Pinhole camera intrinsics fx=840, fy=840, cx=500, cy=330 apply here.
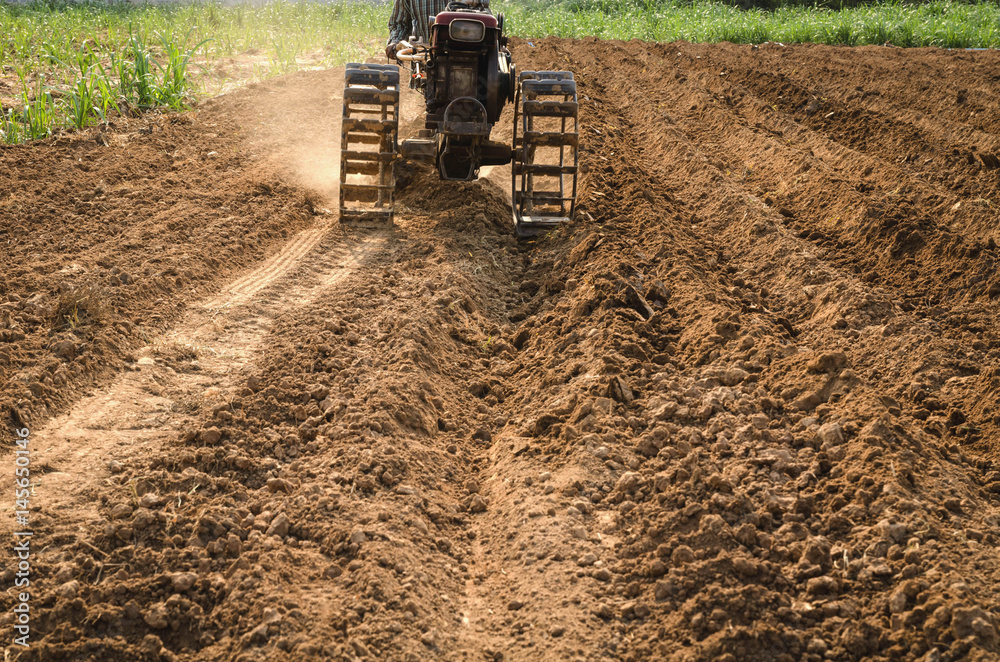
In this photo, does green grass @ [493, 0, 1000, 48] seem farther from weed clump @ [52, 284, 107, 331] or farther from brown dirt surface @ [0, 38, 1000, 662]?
weed clump @ [52, 284, 107, 331]

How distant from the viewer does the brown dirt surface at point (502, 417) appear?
3.21 m

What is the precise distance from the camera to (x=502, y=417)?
4.73 meters

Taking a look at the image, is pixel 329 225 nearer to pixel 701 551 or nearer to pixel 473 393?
pixel 473 393

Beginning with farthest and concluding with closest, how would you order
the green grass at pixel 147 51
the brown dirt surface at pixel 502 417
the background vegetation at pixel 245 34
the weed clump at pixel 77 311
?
the background vegetation at pixel 245 34
the green grass at pixel 147 51
the weed clump at pixel 77 311
the brown dirt surface at pixel 502 417

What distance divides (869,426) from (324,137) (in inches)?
307

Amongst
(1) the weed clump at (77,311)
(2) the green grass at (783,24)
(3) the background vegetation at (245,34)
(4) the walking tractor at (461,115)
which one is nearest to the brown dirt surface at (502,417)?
(1) the weed clump at (77,311)

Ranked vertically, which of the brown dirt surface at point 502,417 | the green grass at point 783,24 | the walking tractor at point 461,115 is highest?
the green grass at point 783,24

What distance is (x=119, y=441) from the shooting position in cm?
411

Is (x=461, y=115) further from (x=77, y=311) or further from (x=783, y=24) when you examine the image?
(x=783, y=24)

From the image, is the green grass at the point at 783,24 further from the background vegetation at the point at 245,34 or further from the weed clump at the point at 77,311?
the weed clump at the point at 77,311

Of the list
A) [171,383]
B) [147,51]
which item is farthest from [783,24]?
[171,383]

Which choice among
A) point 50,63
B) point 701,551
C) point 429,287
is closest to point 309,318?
point 429,287

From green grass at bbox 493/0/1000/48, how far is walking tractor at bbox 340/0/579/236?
1481 centimetres

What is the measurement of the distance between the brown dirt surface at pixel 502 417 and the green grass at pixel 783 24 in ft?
43.8
